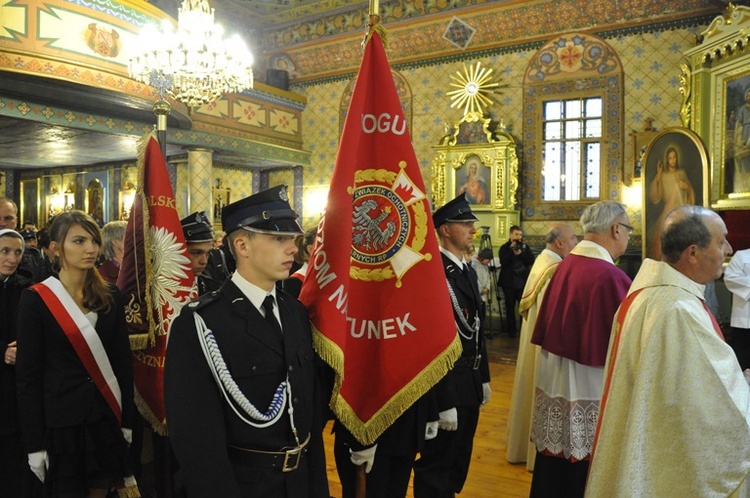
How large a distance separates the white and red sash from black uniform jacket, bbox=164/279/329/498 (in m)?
1.01

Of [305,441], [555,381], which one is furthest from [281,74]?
[305,441]

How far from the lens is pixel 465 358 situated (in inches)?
122

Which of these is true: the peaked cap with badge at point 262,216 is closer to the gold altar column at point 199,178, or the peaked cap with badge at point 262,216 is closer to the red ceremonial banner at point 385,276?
the red ceremonial banner at point 385,276

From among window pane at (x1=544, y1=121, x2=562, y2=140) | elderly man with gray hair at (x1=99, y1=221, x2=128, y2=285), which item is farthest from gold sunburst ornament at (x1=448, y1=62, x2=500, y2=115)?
elderly man with gray hair at (x1=99, y1=221, x2=128, y2=285)

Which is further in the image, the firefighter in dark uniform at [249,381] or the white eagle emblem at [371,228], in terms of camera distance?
the white eagle emblem at [371,228]

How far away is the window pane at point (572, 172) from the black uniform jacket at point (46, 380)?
9553mm

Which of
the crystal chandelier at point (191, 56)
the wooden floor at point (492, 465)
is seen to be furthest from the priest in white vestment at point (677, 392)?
the crystal chandelier at point (191, 56)

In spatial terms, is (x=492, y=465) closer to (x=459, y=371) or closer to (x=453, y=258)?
(x=459, y=371)

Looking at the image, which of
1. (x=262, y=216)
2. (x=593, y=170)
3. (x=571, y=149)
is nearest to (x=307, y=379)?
(x=262, y=216)

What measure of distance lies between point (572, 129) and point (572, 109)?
1.18ft

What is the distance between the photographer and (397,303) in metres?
2.34

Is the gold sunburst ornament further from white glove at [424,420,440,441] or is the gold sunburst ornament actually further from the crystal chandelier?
white glove at [424,420,440,441]

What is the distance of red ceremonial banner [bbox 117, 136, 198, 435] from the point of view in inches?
113

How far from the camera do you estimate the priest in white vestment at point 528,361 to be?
13.7ft
